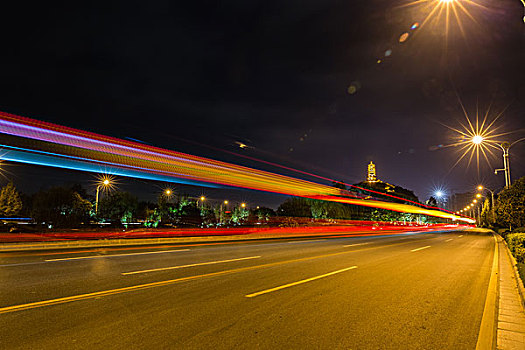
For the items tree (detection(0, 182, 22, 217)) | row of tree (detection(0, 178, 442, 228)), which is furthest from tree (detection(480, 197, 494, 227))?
tree (detection(0, 182, 22, 217))

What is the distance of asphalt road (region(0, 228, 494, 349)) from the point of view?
4195 mm

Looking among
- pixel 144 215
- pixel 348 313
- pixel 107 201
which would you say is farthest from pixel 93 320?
pixel 144 215

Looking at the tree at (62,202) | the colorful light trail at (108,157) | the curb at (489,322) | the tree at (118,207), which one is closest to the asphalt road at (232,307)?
the curb at (489,322)

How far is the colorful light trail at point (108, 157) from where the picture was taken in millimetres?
16469

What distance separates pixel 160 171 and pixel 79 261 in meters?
13.9

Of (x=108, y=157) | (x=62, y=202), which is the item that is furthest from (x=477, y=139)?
(x=62, y=202)

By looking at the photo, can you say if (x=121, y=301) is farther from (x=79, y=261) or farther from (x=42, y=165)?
(x=42, y=165)

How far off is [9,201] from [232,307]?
2086 inches

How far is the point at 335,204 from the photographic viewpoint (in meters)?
67.1

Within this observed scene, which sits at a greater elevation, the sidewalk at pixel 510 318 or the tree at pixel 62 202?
the tree at pixel 62 202

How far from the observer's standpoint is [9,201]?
44.1 m

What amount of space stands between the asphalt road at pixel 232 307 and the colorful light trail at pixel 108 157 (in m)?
9.51

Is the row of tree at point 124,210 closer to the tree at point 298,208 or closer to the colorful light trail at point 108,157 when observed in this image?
the tree at point 298,208

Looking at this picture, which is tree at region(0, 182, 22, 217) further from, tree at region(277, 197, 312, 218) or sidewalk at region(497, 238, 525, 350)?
sidewalk at region(497, 238, 525, 350)
